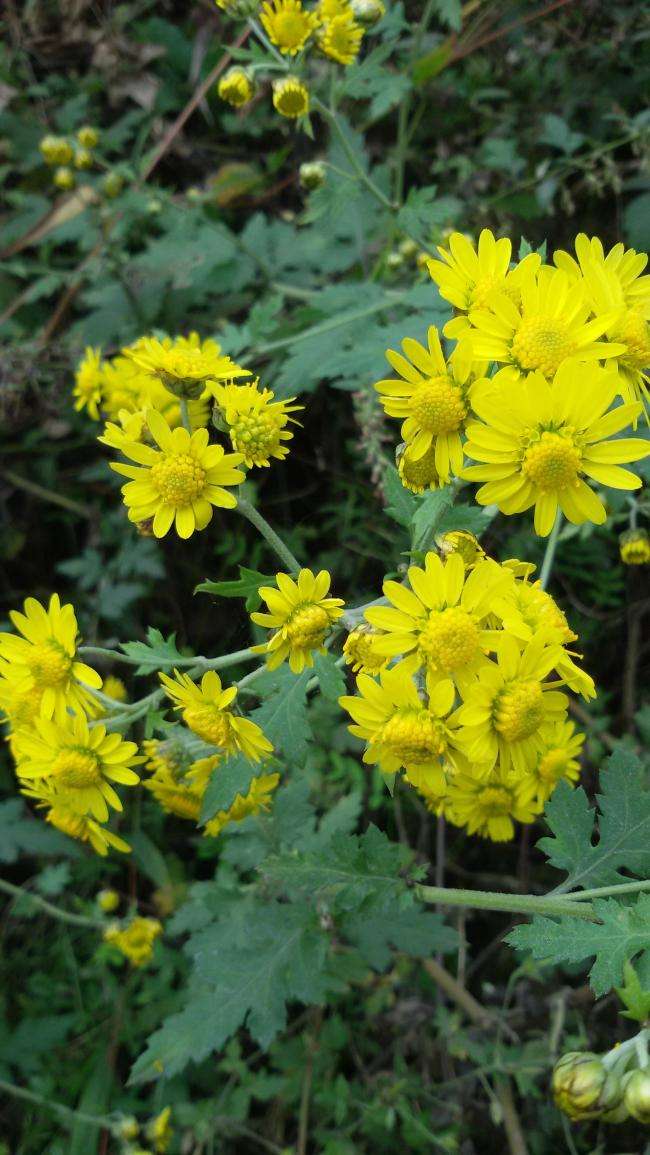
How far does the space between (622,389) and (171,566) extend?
7.53ft

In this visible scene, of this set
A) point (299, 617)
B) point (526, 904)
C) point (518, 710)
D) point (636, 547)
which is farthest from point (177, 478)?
point (636, 547)

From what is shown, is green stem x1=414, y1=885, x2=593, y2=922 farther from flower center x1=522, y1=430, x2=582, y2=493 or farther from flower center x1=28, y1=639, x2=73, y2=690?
flower center x1=28, y1=639, x2=73, y2=690

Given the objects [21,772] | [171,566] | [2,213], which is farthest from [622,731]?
[2,213]

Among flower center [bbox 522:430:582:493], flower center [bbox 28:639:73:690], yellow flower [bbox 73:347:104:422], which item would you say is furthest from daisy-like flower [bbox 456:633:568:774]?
yellow flower [bbox 73:347:104:422]

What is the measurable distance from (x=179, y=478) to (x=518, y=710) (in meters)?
0.78

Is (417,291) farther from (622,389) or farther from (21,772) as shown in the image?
(21,772)

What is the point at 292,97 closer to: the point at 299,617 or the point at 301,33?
the point at 301,33

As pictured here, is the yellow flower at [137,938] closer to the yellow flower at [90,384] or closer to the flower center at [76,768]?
the flower center at [76,768]

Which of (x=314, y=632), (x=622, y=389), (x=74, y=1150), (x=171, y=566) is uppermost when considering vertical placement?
(x=622, y=389)

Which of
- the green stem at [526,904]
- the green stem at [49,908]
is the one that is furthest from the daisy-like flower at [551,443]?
the green stem at [49,908]

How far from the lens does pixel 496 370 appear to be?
177cm

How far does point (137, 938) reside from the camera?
9.86 ft

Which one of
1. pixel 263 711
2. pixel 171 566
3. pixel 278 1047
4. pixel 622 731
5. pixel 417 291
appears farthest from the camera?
pixel 171 566

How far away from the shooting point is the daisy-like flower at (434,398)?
1.70m
